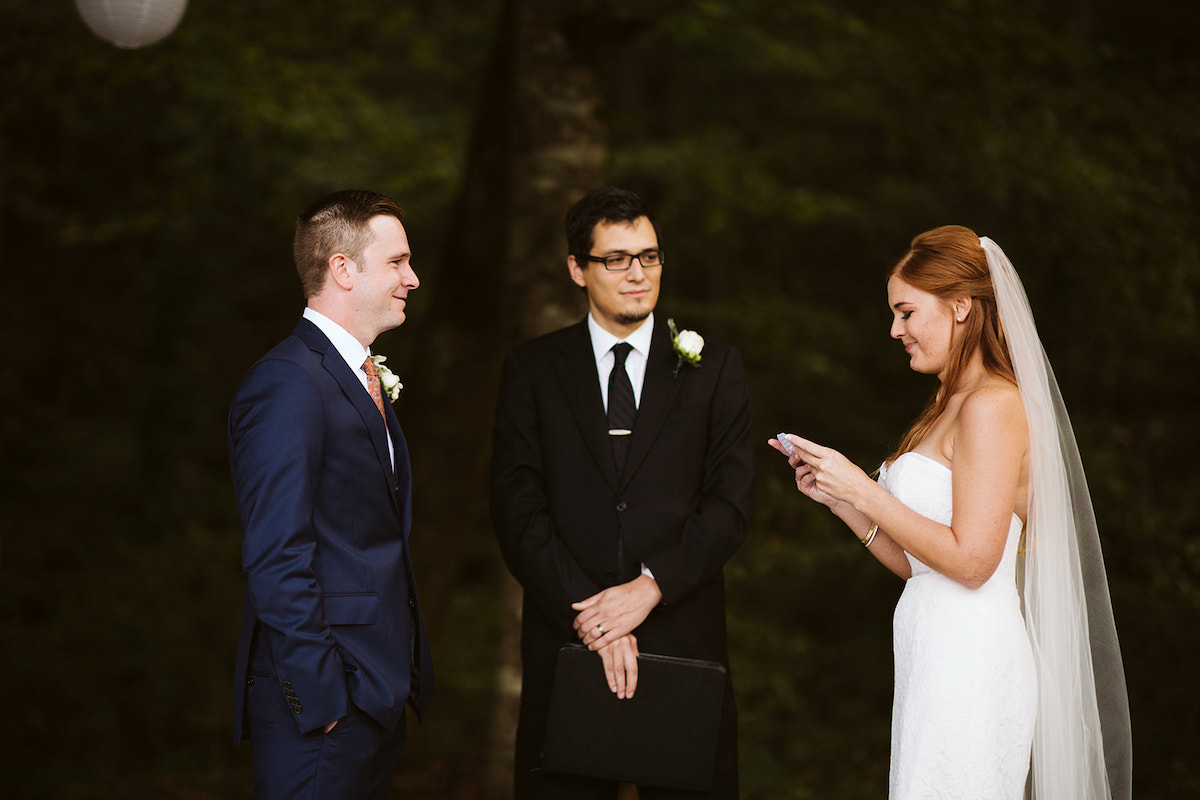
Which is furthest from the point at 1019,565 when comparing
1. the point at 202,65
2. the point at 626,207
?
the point at 202,65

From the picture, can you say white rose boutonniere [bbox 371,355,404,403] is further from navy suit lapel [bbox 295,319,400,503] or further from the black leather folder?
the black leather folder

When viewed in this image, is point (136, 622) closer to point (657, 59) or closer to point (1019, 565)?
point (657, 59)

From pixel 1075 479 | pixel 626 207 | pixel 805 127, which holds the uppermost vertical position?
pixel 805 127

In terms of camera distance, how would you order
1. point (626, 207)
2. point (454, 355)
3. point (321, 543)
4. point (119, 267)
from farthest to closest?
point (119, 267), point (454, 355), point (626, 207), point (321, 543)

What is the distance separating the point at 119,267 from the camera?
428 inches

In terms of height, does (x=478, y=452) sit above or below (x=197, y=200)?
below

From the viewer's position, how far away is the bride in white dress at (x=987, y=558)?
282 centimetres

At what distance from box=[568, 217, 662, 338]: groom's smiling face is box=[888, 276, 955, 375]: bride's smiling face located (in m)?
0.81

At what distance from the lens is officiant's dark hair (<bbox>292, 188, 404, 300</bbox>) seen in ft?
9.24

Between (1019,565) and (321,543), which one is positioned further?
(1019,565)

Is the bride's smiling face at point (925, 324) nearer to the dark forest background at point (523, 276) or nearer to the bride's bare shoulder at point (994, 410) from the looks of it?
the bride's bare shoulder at point (994, 410)

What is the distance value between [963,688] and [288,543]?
1.83m

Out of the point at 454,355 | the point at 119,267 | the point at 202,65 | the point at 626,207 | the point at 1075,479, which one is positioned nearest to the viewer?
the point at 1075,479

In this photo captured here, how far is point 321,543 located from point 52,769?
22.9 ft
